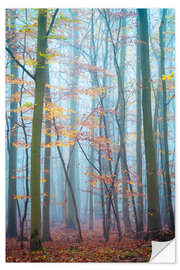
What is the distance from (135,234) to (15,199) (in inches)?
83.7

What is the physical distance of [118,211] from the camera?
11.6 ft

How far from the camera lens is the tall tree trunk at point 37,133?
3176mm

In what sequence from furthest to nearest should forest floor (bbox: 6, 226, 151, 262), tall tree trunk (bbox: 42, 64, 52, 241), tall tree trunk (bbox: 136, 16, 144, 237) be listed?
tall tree trunk (bbox: 136, 16, 144, 237) → tall tree trunk (bbox: 42, 64, 52, 241) → forest floor (bbox: 6, 226, 151, 262)

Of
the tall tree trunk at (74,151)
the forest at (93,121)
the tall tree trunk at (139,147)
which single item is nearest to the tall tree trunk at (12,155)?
the forest at (93,121)

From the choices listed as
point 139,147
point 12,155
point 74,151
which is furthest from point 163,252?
point 12,155

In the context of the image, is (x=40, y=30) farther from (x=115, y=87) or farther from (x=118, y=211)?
(x=118, y=211)

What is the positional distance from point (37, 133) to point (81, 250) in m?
2.06

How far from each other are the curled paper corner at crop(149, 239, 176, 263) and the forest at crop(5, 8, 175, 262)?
114mm

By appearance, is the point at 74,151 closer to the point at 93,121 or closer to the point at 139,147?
the point at 93,121

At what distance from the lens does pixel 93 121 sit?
351cm

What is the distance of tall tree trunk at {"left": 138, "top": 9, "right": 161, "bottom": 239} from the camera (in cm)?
332

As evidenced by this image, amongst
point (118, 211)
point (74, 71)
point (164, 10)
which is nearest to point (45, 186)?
point (118, 211)

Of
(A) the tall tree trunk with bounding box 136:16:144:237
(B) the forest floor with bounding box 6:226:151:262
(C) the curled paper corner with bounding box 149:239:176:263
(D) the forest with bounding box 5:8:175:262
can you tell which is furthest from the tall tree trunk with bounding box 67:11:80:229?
(C) the curled paper corner with bounding box 149:239:176:263

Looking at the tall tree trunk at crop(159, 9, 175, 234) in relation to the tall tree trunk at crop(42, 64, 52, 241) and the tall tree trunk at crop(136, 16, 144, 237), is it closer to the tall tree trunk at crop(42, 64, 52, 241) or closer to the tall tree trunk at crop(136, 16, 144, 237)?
the tall tree trunk at crop(136, 16, 144, 237)
